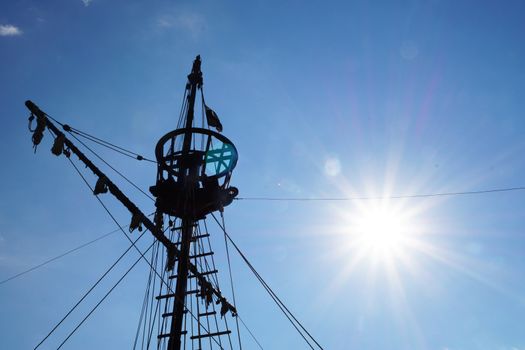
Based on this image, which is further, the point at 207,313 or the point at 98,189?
the point at 207,313

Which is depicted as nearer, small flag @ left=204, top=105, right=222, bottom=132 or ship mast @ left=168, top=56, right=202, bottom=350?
ship mast @ left=168, top=56, right=202, bottom=350

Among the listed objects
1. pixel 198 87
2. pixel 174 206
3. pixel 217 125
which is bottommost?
pixel 174 206

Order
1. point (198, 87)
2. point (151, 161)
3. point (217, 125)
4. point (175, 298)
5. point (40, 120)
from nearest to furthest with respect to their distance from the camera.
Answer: point (40, 120) < point (175, 298) < point (151, 161) < point (217, 125) < point (198, 87)

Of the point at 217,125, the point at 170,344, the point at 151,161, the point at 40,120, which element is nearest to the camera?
the point at 40,120

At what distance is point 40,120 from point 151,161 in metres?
5.23

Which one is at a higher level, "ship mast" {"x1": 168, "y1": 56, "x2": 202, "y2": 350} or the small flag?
the small flag

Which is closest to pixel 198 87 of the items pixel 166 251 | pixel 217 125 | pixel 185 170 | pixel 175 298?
pixel 217 125

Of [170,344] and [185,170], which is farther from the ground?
[185,170]

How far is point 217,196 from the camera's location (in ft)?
60.4

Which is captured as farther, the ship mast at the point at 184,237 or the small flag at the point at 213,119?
the small flag at the point at 213,119

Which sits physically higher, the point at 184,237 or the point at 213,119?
the point at 213,119

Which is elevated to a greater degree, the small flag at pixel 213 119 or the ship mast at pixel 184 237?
the small flag at pixel 213 119

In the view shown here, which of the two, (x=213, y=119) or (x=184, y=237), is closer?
(x=184, y=237)

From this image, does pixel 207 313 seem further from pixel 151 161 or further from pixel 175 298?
pixel 151 161
